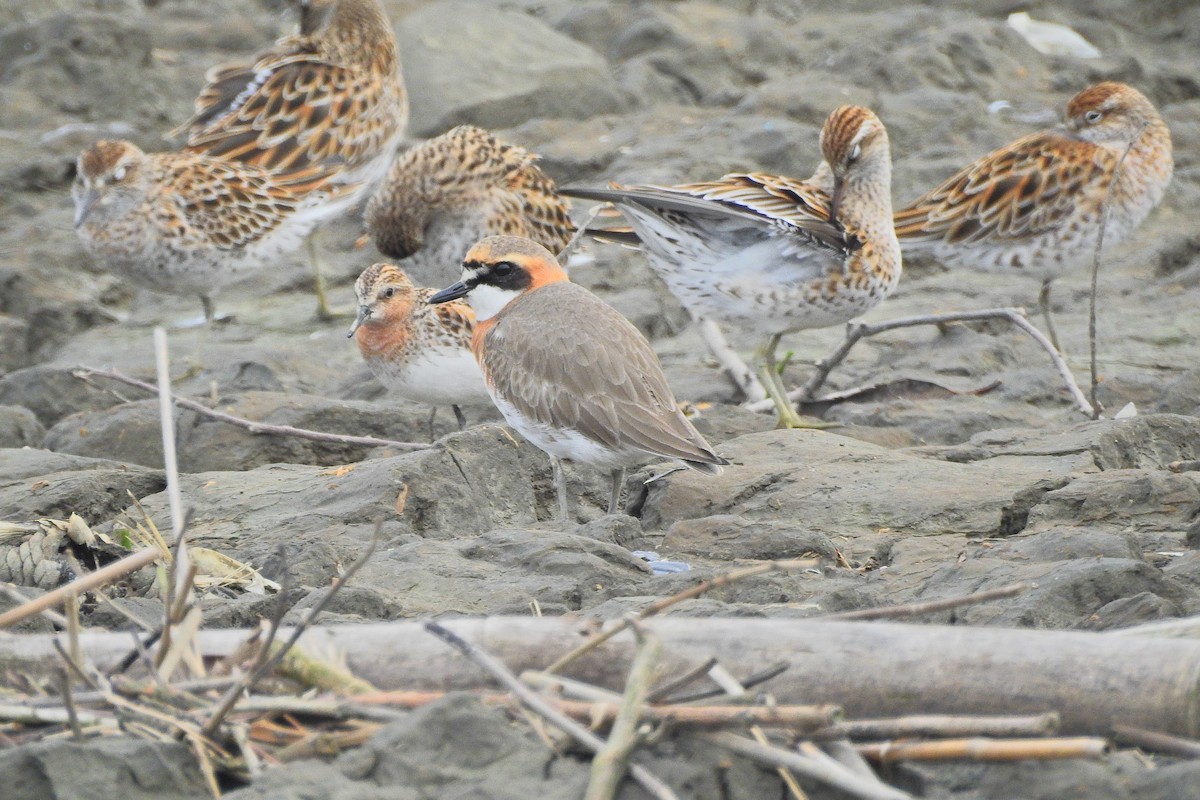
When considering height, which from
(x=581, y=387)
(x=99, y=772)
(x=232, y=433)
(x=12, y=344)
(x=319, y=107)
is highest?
(x=99, y=772)

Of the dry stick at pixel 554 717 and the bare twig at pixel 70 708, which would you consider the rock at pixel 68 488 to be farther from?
the dry stick at pixel 554 717

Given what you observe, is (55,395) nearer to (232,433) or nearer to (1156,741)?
(232,433)

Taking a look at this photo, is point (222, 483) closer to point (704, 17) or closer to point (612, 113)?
point (612, 113)

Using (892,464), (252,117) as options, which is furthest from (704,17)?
(892,464)

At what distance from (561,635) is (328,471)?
3.30 m

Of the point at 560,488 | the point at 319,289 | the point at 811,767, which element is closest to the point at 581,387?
the point at 560,488

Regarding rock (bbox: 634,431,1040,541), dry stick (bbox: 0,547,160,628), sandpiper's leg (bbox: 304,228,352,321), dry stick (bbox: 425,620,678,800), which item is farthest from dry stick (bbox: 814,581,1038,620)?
sandpiper's leg (bbox: 304,228,352,321)

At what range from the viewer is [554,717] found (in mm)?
2947

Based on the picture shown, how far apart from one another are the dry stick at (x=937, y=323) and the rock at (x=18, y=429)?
11.7 feet

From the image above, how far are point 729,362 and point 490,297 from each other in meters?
2.03

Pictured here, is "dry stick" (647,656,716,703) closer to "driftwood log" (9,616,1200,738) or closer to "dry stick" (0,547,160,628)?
"driftwood log" (9,616,1200,738)

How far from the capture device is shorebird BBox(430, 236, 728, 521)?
604 centimetres

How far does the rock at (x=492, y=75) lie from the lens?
44.7 ft

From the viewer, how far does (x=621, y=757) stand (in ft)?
9.62
